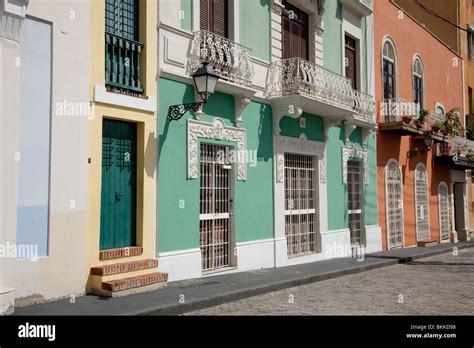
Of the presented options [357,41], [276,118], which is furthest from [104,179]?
[357,41]

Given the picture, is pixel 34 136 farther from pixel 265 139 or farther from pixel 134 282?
pixel 265 139

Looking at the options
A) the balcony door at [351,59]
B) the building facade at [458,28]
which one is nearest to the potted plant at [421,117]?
the balcony door at [351,59]

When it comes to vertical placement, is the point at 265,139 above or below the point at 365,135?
below

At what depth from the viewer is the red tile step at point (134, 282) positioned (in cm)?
752

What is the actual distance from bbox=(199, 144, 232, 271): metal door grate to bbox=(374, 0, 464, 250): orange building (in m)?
7.58

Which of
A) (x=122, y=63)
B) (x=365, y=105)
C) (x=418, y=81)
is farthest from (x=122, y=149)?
(x=418, y=81)

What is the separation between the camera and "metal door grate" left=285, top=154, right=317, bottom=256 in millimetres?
12539

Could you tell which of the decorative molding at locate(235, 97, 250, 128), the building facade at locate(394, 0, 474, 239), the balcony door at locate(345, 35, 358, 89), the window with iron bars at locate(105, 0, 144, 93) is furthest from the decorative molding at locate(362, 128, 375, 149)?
the building facade at locate(394, 0, 474, 239)

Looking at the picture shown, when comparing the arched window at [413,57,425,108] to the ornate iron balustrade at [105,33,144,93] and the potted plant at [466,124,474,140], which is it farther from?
the ornate iron balustrade at [105,33,144,93]

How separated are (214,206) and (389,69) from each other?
10532 millimetres

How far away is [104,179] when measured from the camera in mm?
8242

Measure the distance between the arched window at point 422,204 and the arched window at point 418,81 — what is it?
264cm

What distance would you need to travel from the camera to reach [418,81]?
66.7 feet

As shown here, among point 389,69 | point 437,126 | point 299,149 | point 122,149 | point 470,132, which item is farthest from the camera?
point 470,132
